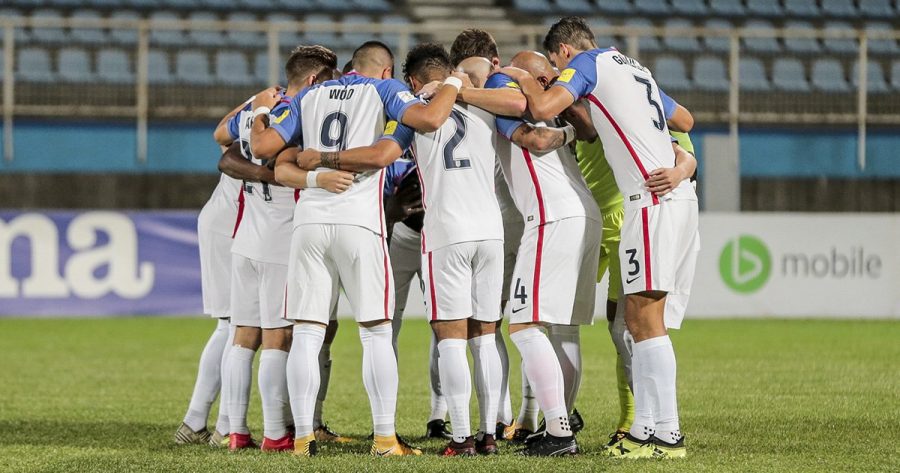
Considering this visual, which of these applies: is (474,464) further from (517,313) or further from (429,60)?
(429,60)

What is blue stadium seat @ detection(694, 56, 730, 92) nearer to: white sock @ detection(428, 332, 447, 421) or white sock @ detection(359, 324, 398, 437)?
white sock @ detection(428, 332, 447, 421)

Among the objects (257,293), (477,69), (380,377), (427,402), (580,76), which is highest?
(477,69)

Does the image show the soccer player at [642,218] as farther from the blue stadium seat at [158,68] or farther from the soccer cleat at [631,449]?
the blue stadium seat at [158,68]

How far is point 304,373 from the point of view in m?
6.13

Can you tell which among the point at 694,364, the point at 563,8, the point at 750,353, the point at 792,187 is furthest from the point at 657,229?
the point at 563,8

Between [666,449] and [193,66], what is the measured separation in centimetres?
1332

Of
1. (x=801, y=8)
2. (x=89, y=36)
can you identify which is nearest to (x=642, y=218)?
(x=89, y=36)

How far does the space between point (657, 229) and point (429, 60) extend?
1.57m

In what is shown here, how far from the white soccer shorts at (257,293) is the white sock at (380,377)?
0.58 metres

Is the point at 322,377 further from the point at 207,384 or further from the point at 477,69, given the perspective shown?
the point at 477,69

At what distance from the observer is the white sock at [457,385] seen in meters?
6.20

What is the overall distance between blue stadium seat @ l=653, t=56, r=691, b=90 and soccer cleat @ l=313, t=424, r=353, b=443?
1208 centimetres

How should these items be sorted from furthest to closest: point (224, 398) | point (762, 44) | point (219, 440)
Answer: point (762, 44) → point (219, 440) → point (224, 398)

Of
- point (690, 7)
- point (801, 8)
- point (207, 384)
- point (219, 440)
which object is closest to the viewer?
point (219, 440)
